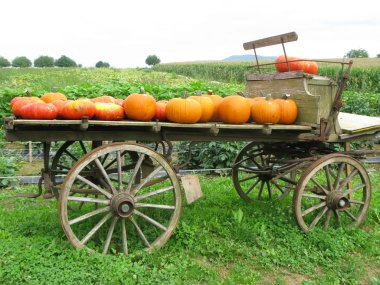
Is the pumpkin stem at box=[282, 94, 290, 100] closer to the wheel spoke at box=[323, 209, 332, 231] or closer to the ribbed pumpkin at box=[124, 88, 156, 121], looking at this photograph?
the wheel spoke at box=[323, 209, 332, 231]

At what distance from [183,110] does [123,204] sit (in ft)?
3.73

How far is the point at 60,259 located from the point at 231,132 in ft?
7.43

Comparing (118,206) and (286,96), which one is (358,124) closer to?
(286,96)

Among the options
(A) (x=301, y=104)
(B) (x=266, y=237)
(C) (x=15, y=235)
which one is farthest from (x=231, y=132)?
(C) (x=15, y=235)

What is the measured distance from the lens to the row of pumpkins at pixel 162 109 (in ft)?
12.6

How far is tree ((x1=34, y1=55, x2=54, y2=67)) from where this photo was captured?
98.6 metres

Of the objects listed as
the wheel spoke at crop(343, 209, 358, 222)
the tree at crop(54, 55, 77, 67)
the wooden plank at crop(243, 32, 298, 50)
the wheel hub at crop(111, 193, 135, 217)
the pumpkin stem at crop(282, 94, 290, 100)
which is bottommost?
the wheel spoke at crop(343, 209, 358, 222)

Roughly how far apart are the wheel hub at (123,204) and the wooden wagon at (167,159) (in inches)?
0.4

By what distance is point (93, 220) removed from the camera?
494cm

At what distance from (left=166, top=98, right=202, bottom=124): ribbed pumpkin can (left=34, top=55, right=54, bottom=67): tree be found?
102 metres

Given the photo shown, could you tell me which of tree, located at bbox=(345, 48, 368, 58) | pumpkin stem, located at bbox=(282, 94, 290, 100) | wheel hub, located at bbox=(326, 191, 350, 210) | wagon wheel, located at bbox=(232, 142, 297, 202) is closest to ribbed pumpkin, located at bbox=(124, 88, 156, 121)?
pumpkin stem, located at bbox=(282, 94, 290, 100)

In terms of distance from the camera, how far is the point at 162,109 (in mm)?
4344

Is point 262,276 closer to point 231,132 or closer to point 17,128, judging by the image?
point 231,132

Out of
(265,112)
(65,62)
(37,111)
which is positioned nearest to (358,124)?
(265,112)
